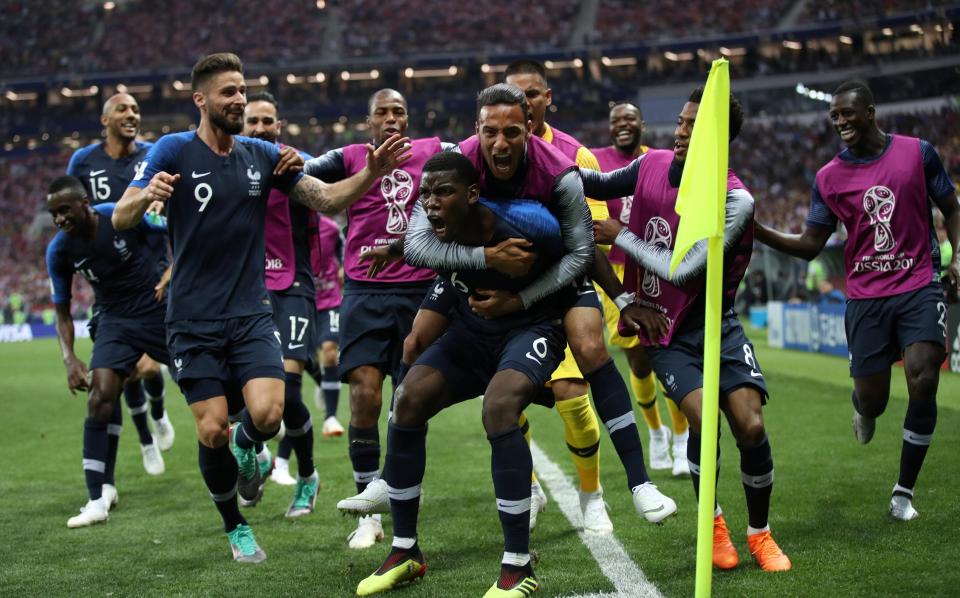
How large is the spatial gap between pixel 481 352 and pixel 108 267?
379cm

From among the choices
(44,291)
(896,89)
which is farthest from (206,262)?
(896,89)

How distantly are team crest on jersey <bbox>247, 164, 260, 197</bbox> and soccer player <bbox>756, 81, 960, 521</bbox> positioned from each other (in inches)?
115

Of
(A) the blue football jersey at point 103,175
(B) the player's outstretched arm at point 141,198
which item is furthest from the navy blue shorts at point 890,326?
(A) the blue football jersey at point 103,175

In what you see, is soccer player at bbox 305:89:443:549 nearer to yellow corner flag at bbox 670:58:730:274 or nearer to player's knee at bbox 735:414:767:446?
player's knee at bbox 735:414:767:446

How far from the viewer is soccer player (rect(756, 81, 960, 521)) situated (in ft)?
19.5

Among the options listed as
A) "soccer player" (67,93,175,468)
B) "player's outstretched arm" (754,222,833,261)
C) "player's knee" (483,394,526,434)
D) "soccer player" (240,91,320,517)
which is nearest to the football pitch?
"soccer player" (240,91,320,517)

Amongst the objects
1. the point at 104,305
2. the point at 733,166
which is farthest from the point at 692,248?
the point at 733,166

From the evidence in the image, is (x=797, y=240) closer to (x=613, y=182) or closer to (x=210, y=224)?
(x=613, y=182)

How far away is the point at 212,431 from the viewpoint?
534 cm

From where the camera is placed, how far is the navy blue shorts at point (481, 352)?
4805mm

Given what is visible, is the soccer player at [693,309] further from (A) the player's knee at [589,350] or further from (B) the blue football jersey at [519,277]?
(B) the blue football jersey at [519,277]

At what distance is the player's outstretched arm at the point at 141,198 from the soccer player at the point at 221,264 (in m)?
0.21

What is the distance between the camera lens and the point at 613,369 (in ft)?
16.9

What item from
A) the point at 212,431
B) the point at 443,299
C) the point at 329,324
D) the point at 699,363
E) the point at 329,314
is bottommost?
the point at 329,324
